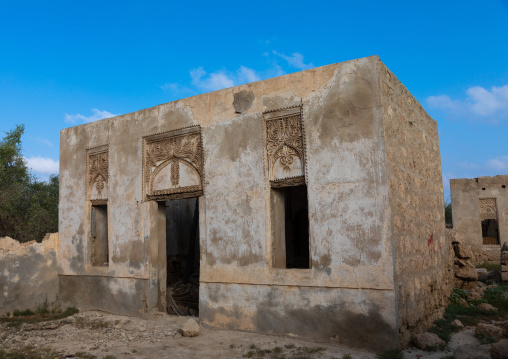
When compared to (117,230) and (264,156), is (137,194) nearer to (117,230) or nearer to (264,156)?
(117,230)

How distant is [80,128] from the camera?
9875 millimetres

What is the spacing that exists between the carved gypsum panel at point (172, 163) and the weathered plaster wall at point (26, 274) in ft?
11.4

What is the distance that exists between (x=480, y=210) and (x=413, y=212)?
40.6 ft

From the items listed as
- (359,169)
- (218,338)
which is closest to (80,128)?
(218,338)

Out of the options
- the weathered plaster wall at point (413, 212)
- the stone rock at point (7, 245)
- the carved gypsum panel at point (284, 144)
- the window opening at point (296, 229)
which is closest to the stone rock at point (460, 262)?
the weathered plaster wall at point (413, 212)

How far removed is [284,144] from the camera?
6637mm

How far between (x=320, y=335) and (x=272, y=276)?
1.11m

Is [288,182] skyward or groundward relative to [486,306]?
skyward

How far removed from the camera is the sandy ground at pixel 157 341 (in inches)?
221

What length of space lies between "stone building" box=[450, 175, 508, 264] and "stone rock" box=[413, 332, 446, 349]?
12612mm

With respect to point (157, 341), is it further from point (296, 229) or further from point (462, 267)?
point (462, 267)

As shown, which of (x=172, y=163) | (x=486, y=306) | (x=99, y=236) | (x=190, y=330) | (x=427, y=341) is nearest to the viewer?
(x=427, y=341)

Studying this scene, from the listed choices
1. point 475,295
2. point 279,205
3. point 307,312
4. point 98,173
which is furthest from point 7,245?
point 475,295

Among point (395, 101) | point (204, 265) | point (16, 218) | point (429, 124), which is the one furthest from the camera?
point (16, 218)
